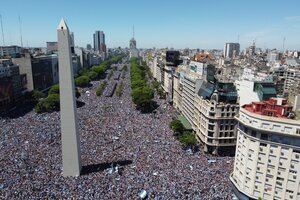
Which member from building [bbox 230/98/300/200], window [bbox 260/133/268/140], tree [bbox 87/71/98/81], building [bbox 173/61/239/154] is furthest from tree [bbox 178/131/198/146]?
tree [bbox 87/71/98/81]

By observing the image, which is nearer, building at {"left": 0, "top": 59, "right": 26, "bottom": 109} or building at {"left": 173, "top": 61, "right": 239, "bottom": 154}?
building at {"left": 173, "top": 61, "right": 239, "bottom": 154}

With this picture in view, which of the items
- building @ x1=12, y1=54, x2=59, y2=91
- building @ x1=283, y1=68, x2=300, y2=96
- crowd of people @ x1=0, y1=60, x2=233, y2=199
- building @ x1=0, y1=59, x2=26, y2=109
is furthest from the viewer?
building @ x1=12, y1=54, x2=59, y2=91

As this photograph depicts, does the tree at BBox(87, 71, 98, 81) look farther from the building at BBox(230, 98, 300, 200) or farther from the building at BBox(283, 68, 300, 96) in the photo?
the building at BBox(230, 98, 300, 200)

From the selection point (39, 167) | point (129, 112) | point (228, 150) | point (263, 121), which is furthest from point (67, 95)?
point (129, 112)

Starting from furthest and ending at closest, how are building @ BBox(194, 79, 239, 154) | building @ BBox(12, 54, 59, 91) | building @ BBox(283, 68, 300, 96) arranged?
building @ BBox(12, 54, 59, 91) → building @ BBox(283, 68, 300, 96) → building @ BBox(194, 79, 239, 154)

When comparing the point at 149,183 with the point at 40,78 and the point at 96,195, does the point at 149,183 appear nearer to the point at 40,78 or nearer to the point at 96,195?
the point at 96,195

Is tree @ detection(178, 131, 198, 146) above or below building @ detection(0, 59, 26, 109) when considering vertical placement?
below

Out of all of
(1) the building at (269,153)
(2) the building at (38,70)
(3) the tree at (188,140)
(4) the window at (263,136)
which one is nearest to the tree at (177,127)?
(3) the tree at (188,140)
